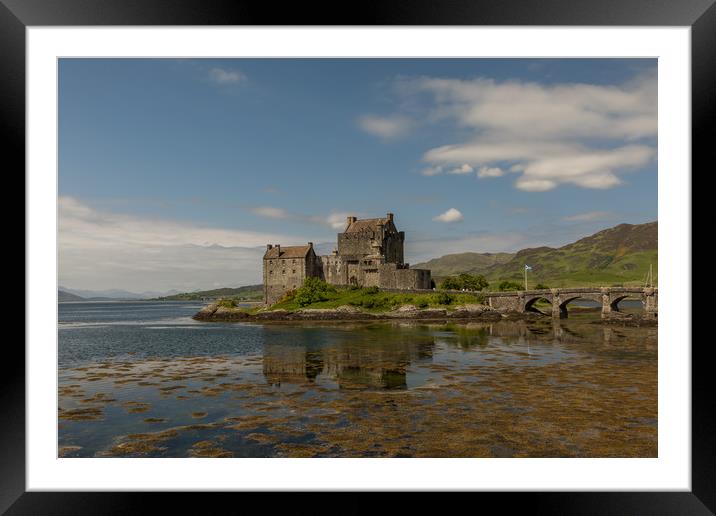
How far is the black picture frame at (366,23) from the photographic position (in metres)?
4.91

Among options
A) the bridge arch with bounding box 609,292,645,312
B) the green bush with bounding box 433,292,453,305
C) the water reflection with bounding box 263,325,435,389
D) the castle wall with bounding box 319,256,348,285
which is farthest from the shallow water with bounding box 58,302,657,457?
the castle wall with bounding box 319,256,348,285

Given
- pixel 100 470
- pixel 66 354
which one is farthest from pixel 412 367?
pixel 66 354

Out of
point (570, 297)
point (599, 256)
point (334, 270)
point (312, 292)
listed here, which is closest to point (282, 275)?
point (312, 292)

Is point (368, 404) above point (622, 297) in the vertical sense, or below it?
below

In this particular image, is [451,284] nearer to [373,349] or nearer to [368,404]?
[373,349]

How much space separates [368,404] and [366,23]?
30.1 feet

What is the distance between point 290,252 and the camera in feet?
197

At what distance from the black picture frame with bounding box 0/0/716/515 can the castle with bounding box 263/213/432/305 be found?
51504 mm

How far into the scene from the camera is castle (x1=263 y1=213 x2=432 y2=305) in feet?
189

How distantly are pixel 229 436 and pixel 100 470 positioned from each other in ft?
13.3

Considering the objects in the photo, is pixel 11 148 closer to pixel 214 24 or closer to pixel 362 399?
pixel 214 24

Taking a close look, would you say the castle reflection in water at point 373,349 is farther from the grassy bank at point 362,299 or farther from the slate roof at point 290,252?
the slate roof at point 290,252

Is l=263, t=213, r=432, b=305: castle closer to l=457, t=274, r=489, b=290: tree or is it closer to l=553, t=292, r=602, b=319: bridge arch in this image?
l=457, t=274, r=489, b=290: tree

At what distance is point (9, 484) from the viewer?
4910 mm
